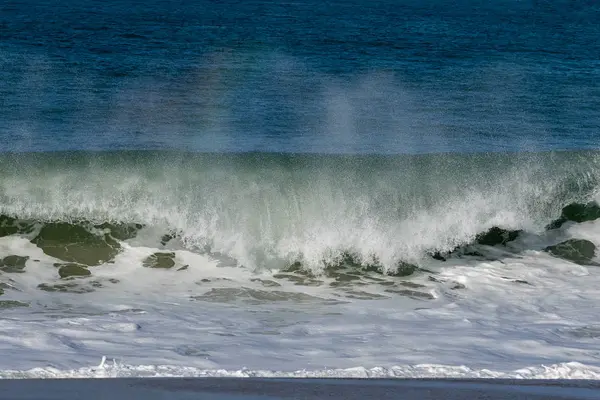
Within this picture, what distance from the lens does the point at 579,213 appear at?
1098cm

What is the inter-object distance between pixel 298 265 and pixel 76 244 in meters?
2.23

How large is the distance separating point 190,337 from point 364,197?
429 cm

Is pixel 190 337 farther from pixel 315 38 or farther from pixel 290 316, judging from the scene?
pixel 315 38

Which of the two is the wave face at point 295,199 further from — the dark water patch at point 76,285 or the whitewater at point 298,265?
the dark water patch at point 76,285

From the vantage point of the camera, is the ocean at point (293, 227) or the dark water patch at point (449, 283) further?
the dark water patch at point (449, 283)

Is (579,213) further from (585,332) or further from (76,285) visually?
(76,285)

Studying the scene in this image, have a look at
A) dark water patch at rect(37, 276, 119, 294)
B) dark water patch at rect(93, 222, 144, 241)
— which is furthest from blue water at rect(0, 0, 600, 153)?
dark water patch at rect(37, 276, 119, 294)

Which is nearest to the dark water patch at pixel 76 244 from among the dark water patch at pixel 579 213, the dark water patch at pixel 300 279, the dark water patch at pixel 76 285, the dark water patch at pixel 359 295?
the dark water patch at pixel 76 285

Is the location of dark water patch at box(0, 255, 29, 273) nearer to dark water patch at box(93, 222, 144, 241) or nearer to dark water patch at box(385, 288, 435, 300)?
dark water patch at box(93, 222, 144, 241)

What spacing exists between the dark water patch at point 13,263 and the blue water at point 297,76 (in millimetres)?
4669

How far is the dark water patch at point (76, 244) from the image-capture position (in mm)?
9469

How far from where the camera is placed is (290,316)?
7.63 m

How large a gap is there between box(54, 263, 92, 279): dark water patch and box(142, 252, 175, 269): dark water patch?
0.57m

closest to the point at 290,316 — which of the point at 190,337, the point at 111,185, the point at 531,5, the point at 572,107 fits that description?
the point at 190,337
